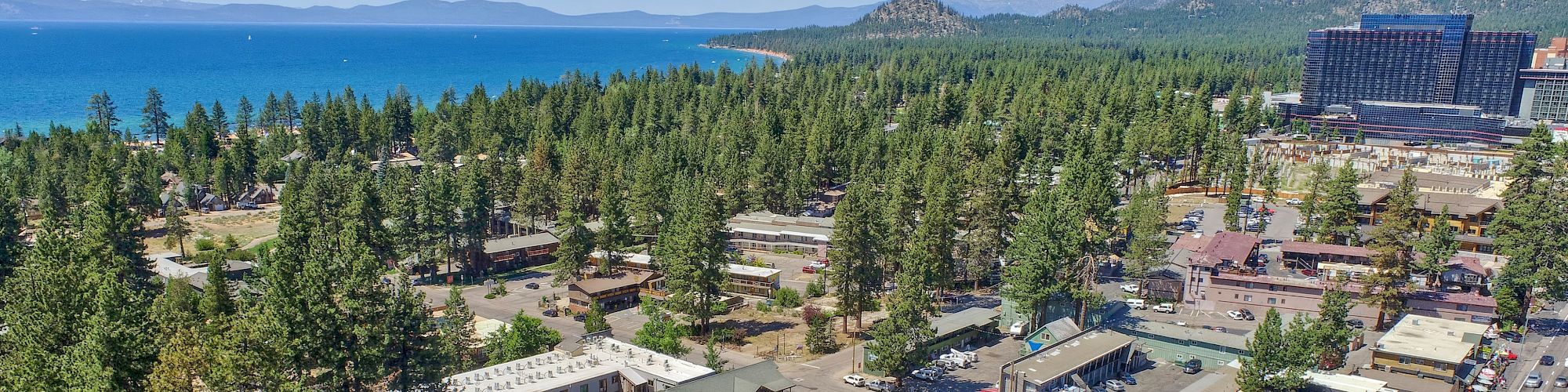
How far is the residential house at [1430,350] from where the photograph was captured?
144 feet

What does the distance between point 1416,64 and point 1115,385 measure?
103053mm

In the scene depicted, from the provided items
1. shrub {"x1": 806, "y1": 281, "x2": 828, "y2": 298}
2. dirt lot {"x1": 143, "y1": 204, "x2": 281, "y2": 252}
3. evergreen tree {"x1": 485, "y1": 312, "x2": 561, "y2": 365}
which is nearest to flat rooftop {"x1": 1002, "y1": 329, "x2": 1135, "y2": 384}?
shrub {"x1": 806, "y1": 281, "x2": 828, "y2": 298}

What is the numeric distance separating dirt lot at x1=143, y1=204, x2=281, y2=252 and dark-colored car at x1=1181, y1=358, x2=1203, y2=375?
60.0 metres

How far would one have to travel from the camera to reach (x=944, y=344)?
4819 cm

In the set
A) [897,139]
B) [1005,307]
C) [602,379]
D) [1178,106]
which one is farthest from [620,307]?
[1178,106]

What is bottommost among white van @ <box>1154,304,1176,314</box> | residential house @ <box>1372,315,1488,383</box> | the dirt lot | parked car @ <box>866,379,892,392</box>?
the dirt lot

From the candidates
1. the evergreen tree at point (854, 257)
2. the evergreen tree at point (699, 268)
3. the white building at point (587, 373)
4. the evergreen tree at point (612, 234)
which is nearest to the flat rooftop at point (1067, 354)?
the evergreen tree at point (854, 257)

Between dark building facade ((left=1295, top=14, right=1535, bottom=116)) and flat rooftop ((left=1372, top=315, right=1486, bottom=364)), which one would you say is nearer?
flat rooftop ((left=1372, top=315, right=1486, bottom=364))

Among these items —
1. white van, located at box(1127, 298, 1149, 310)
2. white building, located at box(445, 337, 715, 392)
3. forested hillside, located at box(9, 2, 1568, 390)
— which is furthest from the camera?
white van, located at box(1127, 298, 1149, 310)

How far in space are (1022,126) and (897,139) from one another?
14.2 meters

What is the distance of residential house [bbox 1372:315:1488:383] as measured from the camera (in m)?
43.8

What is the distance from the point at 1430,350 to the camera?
4469cm

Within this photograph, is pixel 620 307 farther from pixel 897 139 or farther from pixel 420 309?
pixel 897 139

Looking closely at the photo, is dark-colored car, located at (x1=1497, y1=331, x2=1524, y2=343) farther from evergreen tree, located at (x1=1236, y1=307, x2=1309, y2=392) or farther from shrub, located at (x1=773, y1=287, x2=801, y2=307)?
shrub, located at (x1=773, y1=287, x2=801, y2=307)
